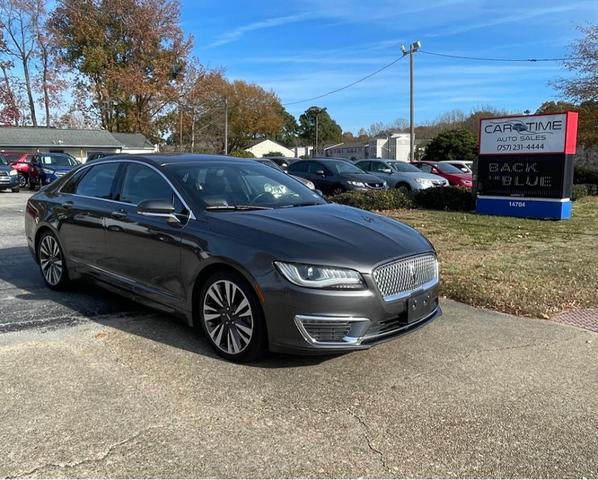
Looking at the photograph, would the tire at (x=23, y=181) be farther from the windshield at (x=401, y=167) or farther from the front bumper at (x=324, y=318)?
the front bumper at (x=324, y=318)

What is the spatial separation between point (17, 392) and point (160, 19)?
161ft

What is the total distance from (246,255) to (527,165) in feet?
36.0

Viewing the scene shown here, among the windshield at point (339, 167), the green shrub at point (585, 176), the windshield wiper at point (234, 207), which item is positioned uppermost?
the windshield at point (339, 167)

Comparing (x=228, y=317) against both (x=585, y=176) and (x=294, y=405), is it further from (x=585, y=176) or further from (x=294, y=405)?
(x=585, y=176)

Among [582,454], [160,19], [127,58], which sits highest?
[160,19]

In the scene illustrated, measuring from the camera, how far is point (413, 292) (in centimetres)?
401

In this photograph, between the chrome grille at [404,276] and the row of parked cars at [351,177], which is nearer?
the chrome grille at [404,276]

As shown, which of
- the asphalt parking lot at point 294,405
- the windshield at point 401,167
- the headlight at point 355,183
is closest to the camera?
the asphalt parking lot at point 294,405

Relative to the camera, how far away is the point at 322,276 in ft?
12.0

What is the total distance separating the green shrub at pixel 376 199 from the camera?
1348cm

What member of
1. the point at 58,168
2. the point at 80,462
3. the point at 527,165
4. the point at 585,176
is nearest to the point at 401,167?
the point at 585,176

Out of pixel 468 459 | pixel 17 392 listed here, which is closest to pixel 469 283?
pixel 468 459

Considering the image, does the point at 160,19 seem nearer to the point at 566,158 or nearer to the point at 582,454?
the point at 566,158

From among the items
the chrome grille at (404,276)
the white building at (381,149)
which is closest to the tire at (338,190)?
the chrome grille at (404,276)
